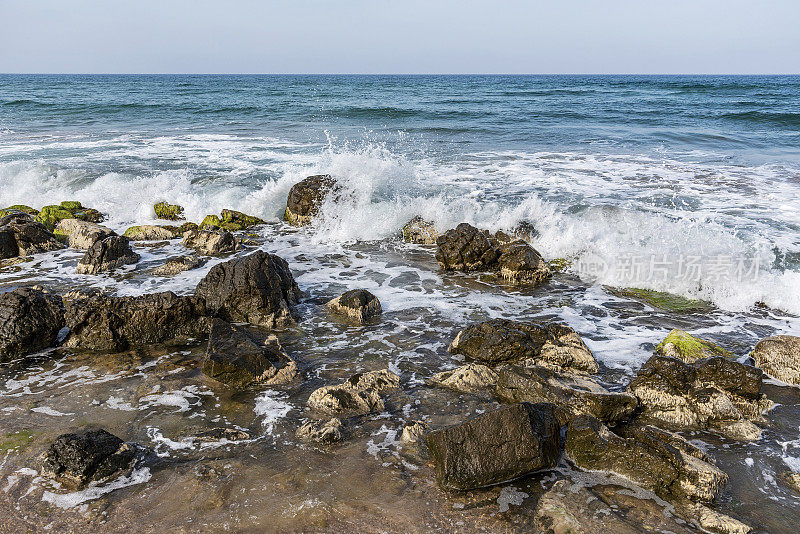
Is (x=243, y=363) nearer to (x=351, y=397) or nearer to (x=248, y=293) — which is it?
(x=351, y=397)

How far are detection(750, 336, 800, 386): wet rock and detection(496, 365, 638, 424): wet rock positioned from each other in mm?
1683

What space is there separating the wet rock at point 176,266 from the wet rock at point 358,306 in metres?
2.60

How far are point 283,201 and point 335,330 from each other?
6212mm

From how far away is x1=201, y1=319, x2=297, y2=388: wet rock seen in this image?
465cm

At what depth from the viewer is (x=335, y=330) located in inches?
229

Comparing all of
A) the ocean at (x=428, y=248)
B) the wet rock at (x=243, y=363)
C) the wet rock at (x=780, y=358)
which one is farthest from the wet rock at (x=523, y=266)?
the wet rock at (x=243, y=363)

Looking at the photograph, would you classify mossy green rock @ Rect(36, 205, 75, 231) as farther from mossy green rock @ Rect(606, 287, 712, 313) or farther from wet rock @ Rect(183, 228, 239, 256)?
mossy green rock @ Rect(606, 287, 712, 313)

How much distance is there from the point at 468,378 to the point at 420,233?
16.0ft

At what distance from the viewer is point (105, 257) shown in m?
7.48

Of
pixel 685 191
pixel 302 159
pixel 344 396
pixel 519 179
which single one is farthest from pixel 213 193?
pixel 685 191

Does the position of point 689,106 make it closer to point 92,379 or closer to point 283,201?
point 283,201

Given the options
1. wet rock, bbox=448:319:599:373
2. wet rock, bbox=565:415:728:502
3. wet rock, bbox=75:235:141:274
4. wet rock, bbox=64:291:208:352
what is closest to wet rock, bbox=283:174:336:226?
wet rock, bbox=75:235:141:274

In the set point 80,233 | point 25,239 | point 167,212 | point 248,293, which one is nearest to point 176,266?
point 248,293

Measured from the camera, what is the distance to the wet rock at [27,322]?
5059 millimetres
